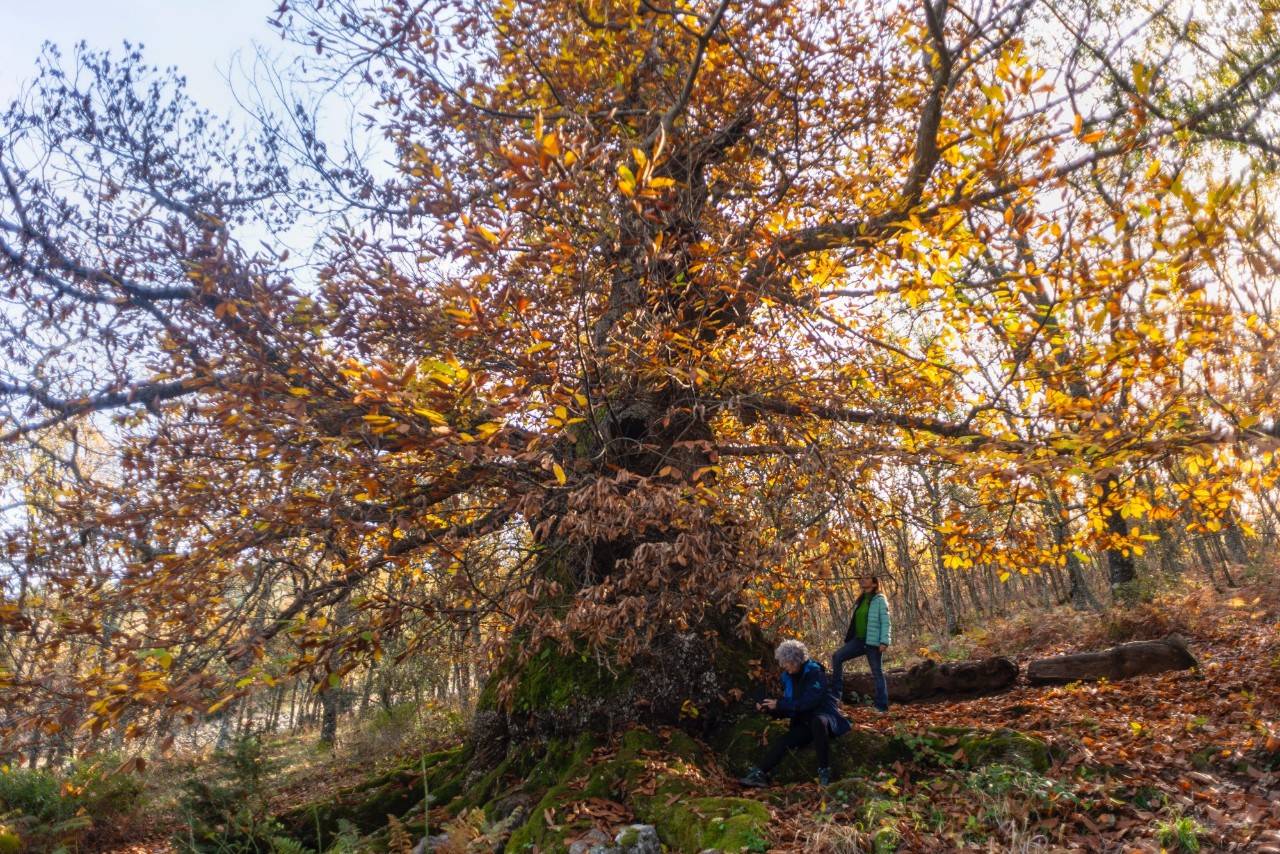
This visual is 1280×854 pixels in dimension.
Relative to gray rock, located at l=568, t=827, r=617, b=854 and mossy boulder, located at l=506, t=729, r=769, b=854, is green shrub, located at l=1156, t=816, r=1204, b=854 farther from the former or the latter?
gray rock, located at l=568, t=827, r=617, b=854

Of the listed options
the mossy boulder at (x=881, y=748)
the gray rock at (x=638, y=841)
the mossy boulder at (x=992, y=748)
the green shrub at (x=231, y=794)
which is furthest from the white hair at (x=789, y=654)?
the green shrub at (x=231, y=794)

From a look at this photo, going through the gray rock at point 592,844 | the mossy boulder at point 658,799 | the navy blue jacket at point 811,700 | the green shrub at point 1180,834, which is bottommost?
the green shrub at point 1180,834

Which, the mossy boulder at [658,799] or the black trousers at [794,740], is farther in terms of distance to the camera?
the black trousers at [794,740]

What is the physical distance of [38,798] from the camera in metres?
9.53

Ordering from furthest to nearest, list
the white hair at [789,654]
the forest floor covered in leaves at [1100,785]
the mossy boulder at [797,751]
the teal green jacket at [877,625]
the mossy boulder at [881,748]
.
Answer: the teal green jacket at [877,625] → the white hair at [789,654] → the mossy boulder at [797,751] → the mossy boulder at [881,748] → the forest floor covered in leaves at [1100,785]

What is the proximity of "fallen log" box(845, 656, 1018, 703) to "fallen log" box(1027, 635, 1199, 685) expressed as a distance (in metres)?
0.51

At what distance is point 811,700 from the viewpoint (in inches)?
235

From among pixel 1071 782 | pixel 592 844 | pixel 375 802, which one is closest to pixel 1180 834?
pixel 1071 782

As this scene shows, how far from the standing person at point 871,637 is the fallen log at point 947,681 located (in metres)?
0.81

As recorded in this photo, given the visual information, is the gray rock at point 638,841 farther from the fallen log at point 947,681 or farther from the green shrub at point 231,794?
the fallen log at point 947,681

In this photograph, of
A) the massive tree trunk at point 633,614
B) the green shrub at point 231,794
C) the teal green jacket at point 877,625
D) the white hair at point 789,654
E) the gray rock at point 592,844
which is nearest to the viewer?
the gray rock at point 592,844

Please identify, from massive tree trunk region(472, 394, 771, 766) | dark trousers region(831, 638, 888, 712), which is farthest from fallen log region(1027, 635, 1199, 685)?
massive tree trunk region(472, 394, 771, 766)

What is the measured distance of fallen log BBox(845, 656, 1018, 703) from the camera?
344 inches

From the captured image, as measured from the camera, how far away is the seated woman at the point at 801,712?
5.87 meters
